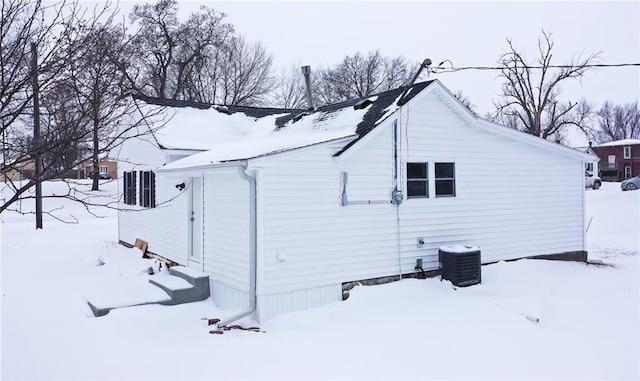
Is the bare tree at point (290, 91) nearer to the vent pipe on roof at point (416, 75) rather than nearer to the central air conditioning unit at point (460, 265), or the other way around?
the vent pipe on roof at point (416, 75)

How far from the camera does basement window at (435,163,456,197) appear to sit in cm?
1021

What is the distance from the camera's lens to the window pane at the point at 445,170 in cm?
1023

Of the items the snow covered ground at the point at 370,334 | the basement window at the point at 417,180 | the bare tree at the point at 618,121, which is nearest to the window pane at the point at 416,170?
the basement window at the point at 417,180

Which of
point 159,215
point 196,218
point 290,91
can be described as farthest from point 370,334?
point 290,91

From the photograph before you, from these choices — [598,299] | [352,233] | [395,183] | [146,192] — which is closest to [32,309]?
[146,192]

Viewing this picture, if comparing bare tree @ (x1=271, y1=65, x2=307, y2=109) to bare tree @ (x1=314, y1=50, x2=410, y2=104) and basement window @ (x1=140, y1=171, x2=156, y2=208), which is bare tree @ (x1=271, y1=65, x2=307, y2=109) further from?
basement window @ (x1=140, y1=171, x2=156, y2=208)

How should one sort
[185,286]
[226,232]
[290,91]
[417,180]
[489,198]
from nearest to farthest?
[226,232], [185,286], [417,180], [489,198], [290,91]

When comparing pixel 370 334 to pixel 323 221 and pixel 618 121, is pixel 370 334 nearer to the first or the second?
pixel 323 221

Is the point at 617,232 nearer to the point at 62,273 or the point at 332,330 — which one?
the point at 332,330

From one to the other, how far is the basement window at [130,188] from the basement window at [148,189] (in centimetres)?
68

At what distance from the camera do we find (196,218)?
34.4ft

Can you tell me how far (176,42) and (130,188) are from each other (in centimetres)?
1988

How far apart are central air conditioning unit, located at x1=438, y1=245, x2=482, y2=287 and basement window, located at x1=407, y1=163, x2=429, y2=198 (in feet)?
4.07

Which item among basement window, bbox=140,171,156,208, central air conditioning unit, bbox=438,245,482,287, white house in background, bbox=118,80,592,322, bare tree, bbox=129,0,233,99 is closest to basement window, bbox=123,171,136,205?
basement window, bbox=140,171,156,208
